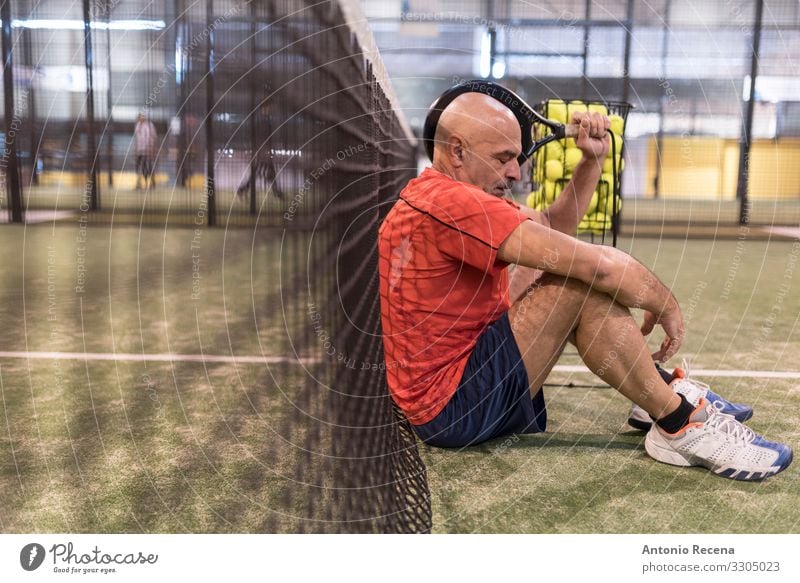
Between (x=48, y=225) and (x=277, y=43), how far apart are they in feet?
25.0

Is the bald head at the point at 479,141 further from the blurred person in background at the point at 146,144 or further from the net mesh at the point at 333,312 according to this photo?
the blurred person in background at the point at 146,144

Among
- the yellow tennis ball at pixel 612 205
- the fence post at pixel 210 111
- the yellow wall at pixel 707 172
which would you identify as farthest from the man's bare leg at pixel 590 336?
the yellow wall at pixel 707 172

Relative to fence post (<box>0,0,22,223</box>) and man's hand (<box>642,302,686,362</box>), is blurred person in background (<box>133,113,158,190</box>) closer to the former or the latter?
fence post (<box>0,0,22,223</box>)

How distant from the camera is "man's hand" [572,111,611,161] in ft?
6.01

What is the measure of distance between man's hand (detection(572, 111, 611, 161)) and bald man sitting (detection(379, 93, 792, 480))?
30cm

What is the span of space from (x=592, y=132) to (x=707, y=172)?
9.82 m

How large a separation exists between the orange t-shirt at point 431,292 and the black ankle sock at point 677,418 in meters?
0.41

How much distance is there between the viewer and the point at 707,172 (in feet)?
35.7

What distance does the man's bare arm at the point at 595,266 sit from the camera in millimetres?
1487

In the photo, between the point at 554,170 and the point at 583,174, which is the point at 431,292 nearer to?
the point at 583,174
